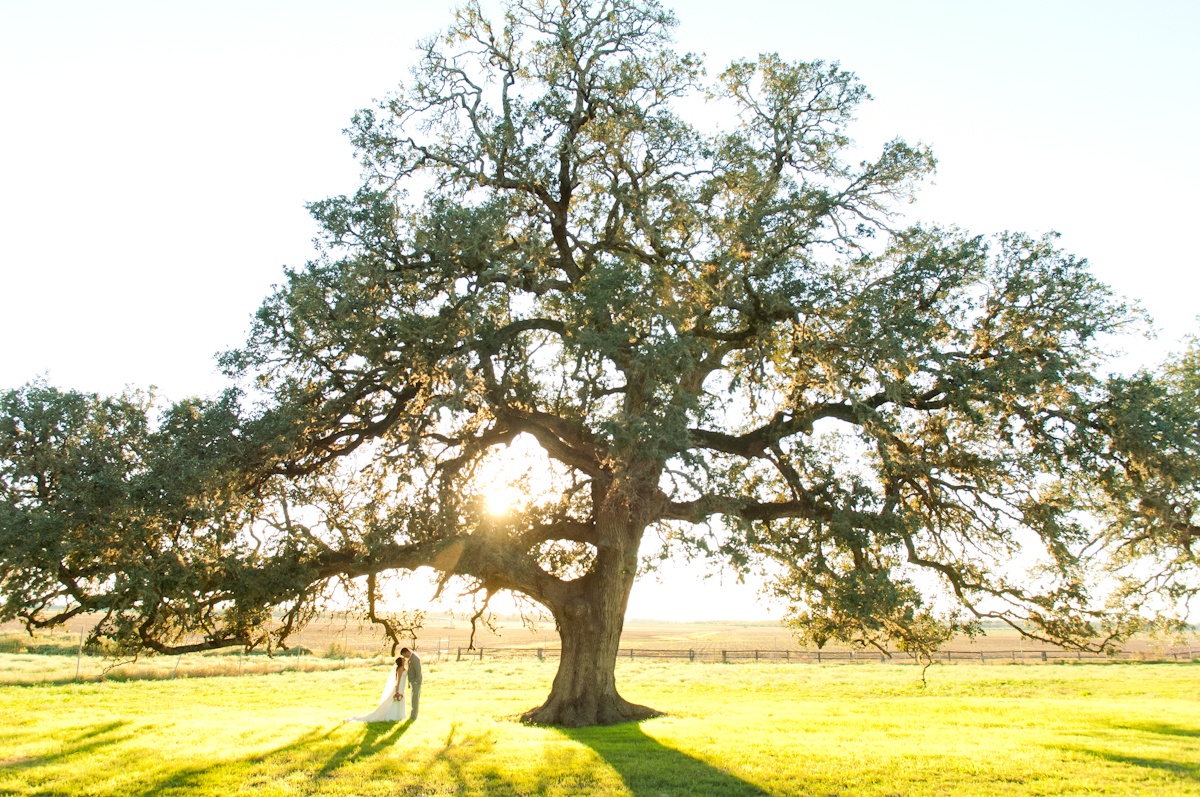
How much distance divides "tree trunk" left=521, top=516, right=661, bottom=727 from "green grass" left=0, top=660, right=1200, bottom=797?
2.91ft

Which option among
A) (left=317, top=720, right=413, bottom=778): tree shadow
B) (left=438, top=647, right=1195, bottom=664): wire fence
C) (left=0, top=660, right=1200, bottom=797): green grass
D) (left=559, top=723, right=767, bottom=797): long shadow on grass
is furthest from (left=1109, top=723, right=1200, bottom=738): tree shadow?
(left=438, top=647, right=1195, bottom=664): wire fence

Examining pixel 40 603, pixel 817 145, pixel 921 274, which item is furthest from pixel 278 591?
pixel 817 145

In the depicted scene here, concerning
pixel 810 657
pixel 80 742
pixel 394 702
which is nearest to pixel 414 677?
pixel 394 702

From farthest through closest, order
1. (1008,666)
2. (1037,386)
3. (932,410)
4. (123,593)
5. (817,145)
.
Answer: (1008,666), (817,145), (932,410), (1037,386), (123,593)

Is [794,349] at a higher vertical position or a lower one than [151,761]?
higher

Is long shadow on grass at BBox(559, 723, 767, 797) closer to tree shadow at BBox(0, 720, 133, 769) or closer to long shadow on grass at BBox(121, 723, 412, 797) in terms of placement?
long shadow on grass at BBox(121, 723, 412, 797)

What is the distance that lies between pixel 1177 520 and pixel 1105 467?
1.87m

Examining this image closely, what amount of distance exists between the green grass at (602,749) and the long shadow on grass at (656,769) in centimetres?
3

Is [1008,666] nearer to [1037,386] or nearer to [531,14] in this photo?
[1037,386]

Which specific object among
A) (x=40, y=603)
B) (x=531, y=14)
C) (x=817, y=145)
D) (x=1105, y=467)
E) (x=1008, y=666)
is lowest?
(x=1008, y=666)

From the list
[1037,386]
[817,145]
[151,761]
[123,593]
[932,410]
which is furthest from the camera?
[817,145]

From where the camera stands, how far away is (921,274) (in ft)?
42.8

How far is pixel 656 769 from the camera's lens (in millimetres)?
9602

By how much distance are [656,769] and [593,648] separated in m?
5.82
